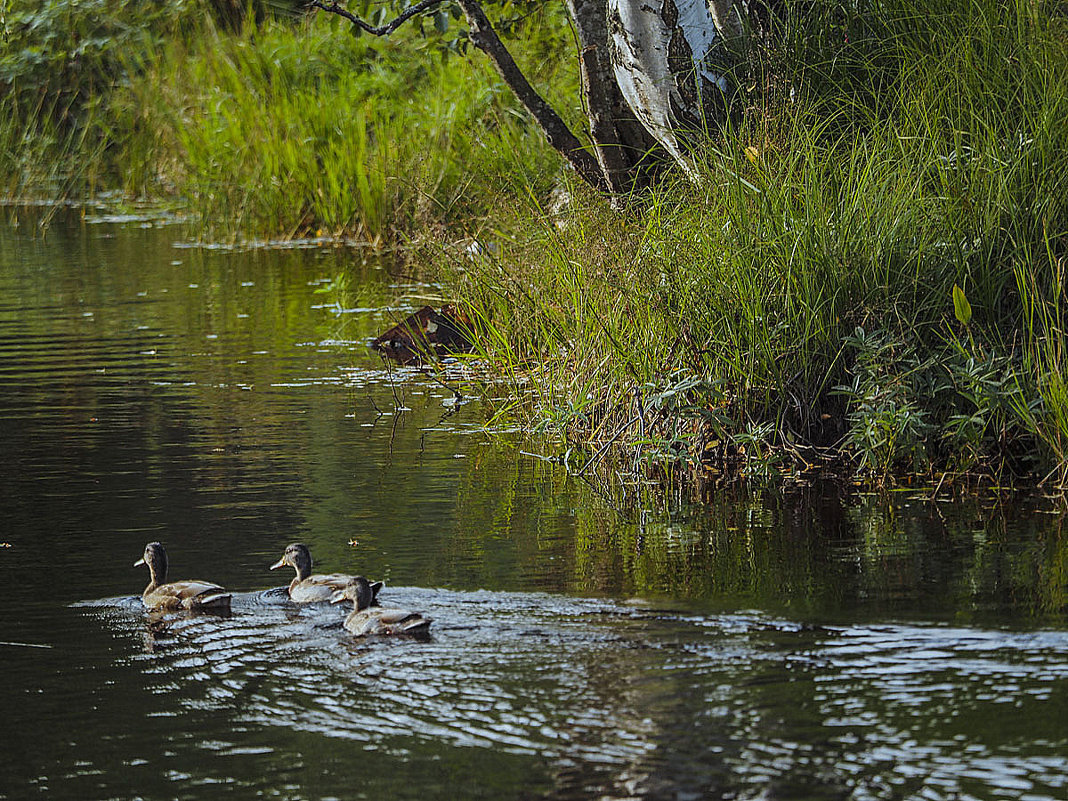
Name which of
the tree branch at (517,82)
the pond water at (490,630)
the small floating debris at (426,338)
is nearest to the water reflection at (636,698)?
the pond water at (490,630)

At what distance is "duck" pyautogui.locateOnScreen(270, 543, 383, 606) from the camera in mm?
6156

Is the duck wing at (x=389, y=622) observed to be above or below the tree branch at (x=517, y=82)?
below

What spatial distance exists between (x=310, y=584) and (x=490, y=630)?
31.4 inches

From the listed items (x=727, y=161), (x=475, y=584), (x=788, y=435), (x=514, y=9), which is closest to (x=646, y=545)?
(x=475, y=584)

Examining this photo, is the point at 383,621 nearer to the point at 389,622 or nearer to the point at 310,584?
the point at 389,622

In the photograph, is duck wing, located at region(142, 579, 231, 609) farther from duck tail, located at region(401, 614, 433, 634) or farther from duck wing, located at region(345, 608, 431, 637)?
duck tail, located at region(401, 614, 433, 634)

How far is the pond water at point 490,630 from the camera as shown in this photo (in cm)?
468

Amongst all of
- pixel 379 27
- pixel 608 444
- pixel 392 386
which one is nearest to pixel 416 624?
pixel 608 444

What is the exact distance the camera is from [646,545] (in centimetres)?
704

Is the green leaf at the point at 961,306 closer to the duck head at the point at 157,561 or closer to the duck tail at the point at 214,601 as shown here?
the duck tail at the point at 214,601

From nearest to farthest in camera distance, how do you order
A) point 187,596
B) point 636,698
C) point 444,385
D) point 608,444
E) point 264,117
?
point 636,698 → point 187,596 → point 608,444 → point 444,385 → point 264,117

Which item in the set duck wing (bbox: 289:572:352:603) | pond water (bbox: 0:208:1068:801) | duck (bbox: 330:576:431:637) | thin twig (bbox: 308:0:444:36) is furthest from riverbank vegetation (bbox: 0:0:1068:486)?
duck (bbox: 330:576:431:637)

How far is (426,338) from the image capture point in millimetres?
11859

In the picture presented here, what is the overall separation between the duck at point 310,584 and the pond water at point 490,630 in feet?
0.21
